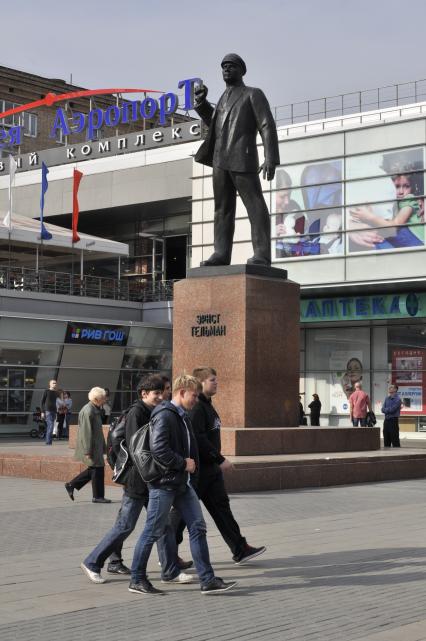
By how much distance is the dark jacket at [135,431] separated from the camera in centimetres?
841

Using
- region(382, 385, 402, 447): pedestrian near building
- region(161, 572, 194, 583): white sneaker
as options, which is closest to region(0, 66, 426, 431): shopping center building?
region(382, 385, 402, 447): pedestrian near building

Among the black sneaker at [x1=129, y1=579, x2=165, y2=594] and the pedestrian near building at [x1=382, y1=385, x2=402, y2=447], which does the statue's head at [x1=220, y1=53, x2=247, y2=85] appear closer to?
the pedestrian near building at [x1=382, y1=385, x2=402, y2=447]

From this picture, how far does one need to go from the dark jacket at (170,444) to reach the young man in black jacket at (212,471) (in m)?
0.99

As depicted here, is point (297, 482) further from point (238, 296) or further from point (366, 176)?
point (366, 176)

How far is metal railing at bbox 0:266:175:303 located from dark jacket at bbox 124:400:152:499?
3028 cm

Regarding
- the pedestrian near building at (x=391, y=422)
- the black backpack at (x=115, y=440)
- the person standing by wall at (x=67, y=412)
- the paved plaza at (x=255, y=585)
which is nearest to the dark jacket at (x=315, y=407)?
the person standing by wall at (x=67, y=412)

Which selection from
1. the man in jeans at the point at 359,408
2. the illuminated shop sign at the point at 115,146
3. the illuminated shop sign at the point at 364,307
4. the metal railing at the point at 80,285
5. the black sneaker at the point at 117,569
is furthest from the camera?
the illuminated shop sign at the point at 115,146

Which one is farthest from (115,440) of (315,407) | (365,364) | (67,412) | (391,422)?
(365,364)

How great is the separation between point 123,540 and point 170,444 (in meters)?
1.01

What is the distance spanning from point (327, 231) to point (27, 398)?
12.1 m

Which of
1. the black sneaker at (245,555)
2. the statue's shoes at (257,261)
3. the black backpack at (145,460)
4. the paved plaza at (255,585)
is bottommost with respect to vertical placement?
the paved plaza at (255,585)

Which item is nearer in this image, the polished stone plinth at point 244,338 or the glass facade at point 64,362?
the polished stone plinth at point 244,338

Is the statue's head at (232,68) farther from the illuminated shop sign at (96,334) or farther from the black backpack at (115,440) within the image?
the illuminated shop sign at (96,334)

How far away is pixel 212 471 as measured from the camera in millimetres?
9164
